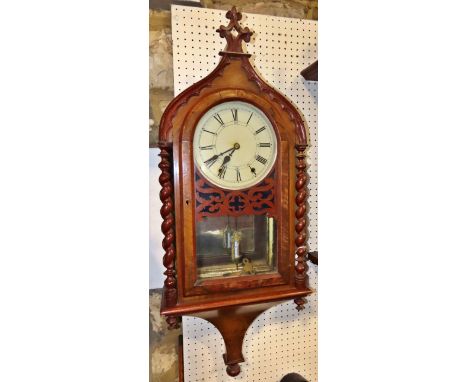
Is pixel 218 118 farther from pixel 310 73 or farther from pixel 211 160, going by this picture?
A: pixel 310 73

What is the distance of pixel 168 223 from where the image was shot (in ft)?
2.65

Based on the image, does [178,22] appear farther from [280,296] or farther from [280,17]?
[280,296]

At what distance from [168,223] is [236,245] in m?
0.28

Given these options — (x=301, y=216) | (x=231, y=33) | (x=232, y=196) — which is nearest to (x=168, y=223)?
(x=232, y=196)

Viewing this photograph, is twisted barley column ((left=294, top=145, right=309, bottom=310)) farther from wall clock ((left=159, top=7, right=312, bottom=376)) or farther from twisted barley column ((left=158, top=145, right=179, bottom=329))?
twisted barley column ((left=158, top=145, right=179, bottom=329))

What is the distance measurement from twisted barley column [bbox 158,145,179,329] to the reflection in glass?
0.34 ft

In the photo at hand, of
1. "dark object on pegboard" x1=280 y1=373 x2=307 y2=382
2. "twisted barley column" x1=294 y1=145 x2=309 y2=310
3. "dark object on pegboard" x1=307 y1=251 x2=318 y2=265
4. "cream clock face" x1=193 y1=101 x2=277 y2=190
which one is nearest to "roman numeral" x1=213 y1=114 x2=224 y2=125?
"cream clock face" x1=193 y1=101 x2=277 y2=190

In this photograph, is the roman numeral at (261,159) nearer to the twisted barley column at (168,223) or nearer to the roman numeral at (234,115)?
the roman numeral at (234,115)

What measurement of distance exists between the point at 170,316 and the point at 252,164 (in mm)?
534

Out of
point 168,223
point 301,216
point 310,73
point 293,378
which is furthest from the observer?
point 293,378

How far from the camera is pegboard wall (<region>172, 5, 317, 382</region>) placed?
1039 mm

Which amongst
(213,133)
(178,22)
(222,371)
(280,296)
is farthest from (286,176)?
(222,371)

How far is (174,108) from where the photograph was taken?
0.80 meters

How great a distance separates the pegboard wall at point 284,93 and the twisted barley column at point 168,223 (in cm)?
34
